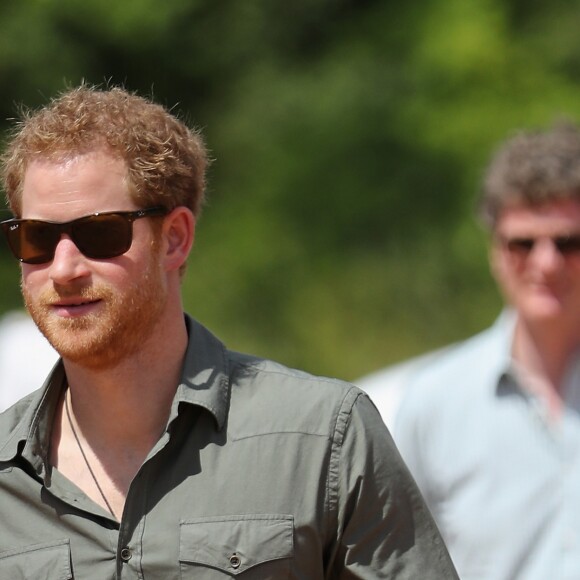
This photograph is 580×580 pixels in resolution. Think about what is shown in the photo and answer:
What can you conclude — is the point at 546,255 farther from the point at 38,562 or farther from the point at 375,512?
the point at 38,562

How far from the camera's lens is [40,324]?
9.02ft

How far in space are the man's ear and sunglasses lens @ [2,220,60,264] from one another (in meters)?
0.26

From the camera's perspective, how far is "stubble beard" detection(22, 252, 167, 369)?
106 inches

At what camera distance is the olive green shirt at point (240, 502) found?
103 inches

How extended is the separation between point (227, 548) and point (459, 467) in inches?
62.0

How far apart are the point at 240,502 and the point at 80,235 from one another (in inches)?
25.8

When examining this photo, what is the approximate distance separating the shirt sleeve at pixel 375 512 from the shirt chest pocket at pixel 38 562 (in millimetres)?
556

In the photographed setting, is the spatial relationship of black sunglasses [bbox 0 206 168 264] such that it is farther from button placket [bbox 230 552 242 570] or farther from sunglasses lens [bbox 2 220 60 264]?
button placket [bbox 230 552 242 570]

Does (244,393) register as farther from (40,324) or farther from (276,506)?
(40,324)

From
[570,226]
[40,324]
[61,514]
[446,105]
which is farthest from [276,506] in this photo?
[446,105]

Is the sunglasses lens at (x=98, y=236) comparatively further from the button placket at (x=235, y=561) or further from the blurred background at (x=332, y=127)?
the blurred background at (x=332, y=127)

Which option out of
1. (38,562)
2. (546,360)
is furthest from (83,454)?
(546,360)

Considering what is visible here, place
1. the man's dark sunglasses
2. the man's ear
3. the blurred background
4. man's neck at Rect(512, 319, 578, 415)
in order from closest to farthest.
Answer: the man's ear, man's neck at Rect(512, 319, 578, 415), the man's dark sunglasses, the blurred background

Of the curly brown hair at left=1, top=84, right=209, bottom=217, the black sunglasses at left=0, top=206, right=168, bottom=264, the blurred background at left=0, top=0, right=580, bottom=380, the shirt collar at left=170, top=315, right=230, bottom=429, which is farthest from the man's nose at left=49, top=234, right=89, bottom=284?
the blurred background at left=0, top=0, right=580, bottom=380
